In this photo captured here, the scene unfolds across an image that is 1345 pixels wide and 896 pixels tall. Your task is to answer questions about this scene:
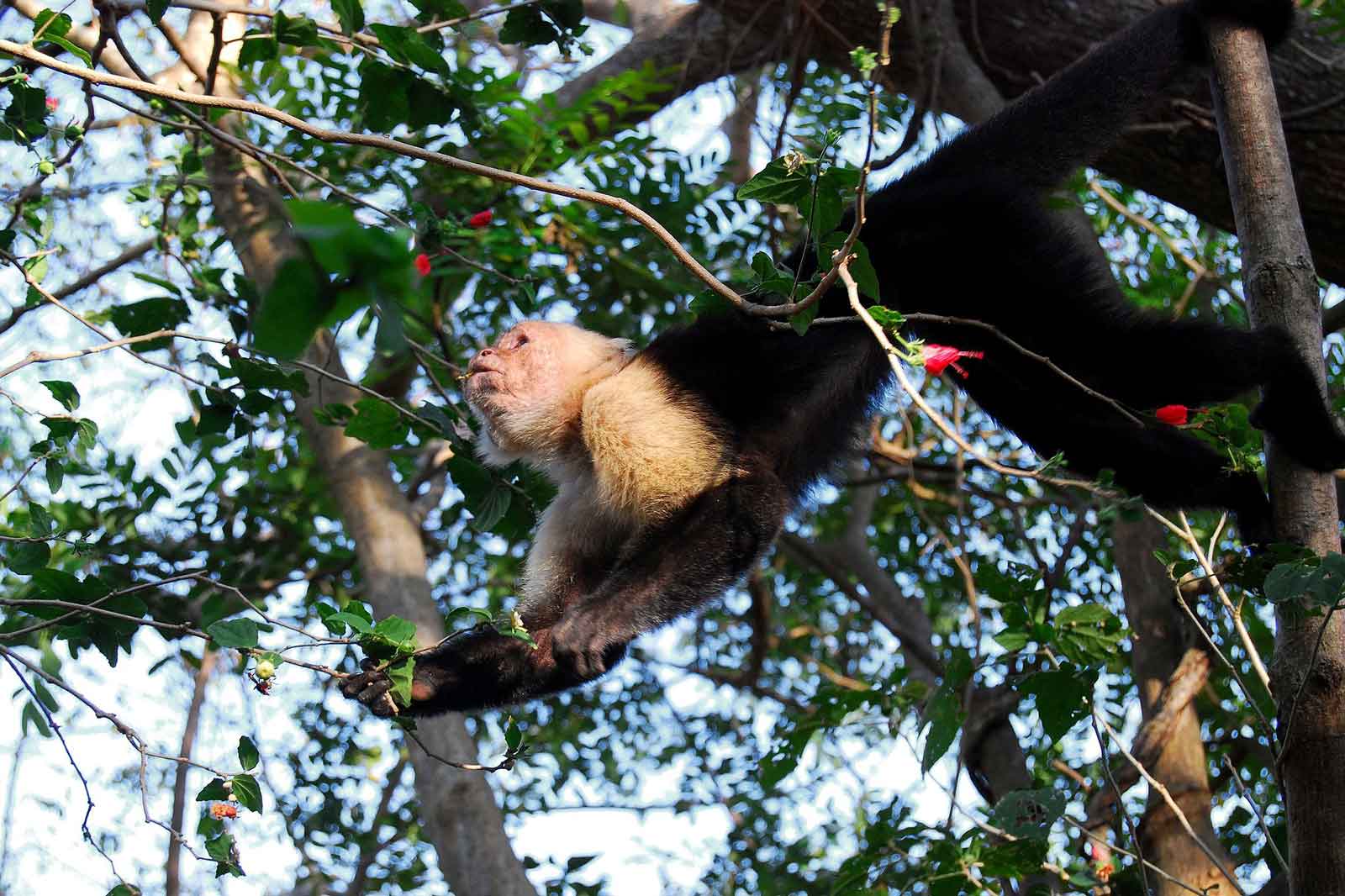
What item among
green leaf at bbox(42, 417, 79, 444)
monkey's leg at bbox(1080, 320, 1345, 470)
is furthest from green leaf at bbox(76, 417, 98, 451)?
monkey's leg at bbox(1080, 320, 1345, 470)

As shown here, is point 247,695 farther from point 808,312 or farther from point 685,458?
point 808,312

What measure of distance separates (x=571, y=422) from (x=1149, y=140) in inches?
93.3

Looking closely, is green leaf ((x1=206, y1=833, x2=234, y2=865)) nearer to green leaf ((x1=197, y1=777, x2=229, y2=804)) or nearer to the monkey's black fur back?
green leaf ((x1=197, y1=777, x2=229, y2=804))

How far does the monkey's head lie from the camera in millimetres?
3232

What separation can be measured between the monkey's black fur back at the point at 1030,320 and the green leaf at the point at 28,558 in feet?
4.85

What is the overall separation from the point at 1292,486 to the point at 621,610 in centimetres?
147

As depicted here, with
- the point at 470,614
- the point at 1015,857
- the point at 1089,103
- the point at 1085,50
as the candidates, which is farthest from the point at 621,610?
the point at 1085,50

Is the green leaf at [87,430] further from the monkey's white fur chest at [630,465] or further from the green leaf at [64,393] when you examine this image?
the monkey's white fur chest at [630,465]

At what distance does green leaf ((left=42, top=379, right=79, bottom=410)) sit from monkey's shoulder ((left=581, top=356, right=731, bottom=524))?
46.3 inches

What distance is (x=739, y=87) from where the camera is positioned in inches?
227

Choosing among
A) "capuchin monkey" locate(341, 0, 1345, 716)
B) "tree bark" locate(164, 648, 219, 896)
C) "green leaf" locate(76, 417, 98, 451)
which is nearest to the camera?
"green leaf" locate(76, 417, 98, 451)

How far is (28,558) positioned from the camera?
93.0 inches

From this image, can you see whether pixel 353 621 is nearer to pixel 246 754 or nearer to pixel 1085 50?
pixel 246 754

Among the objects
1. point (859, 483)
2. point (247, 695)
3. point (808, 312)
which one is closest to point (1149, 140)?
point (859, 483)
